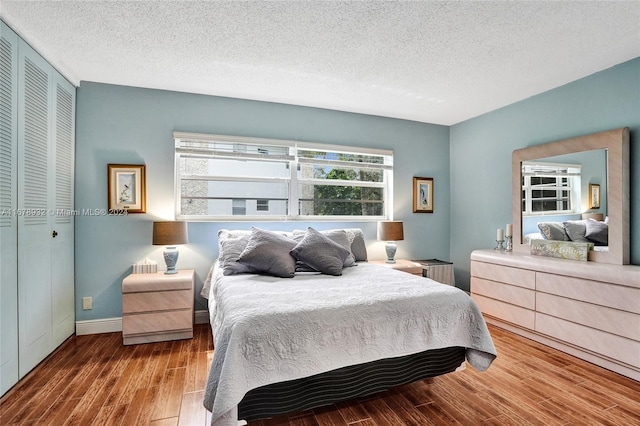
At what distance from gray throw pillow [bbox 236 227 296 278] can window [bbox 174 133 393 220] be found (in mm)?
1040

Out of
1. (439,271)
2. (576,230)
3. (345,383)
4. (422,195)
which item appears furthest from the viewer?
(422,195)

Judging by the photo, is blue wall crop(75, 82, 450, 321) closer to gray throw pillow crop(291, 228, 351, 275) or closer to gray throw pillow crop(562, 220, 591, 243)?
gray throw pillow crop(291, 228, 351, 275)

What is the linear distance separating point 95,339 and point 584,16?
15.8ft

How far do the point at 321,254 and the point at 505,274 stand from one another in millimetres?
2053

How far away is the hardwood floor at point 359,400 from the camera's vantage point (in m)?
1.88

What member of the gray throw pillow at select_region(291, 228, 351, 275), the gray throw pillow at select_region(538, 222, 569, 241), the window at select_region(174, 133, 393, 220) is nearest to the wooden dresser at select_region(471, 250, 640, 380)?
the gray throw pillow at select_region(538, 222, 569, 241)

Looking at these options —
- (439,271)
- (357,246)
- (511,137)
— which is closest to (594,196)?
(511,137)

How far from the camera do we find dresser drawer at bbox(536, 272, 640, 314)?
239cm

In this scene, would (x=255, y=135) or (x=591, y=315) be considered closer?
(x=591, y=315)

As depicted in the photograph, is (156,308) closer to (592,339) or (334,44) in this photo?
(334,44)

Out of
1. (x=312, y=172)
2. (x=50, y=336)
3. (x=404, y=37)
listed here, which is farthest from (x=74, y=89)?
(x=404, y=37)

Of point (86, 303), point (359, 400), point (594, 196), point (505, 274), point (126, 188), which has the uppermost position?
point (126, 188)

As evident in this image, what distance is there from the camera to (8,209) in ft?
7.20

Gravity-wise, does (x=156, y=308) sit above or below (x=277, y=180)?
below
